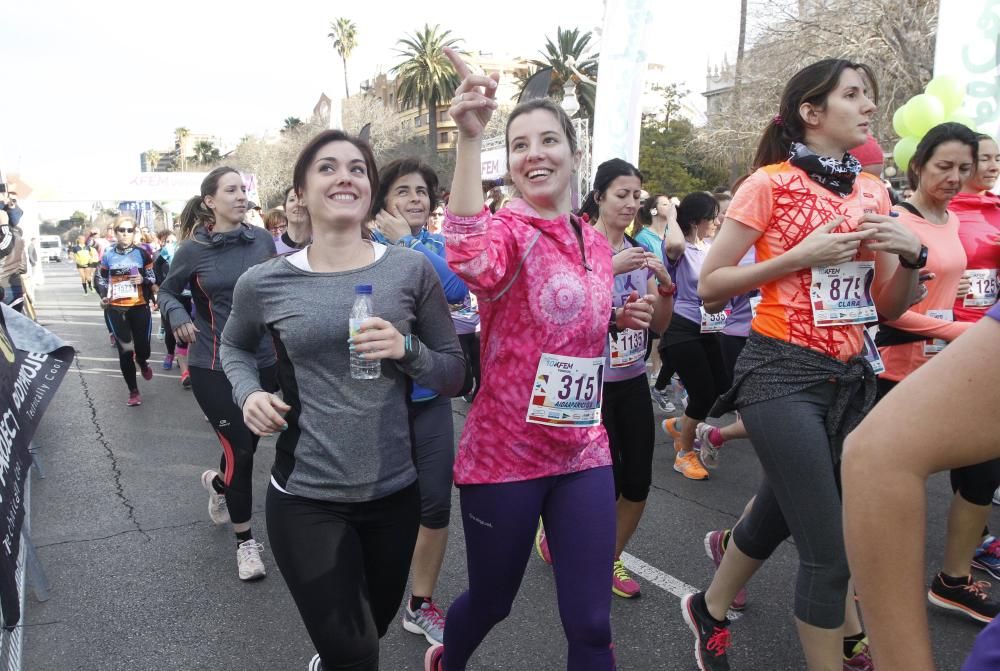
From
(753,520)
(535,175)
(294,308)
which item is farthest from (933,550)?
(294,308)

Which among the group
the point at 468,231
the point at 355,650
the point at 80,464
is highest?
the point at 468,231

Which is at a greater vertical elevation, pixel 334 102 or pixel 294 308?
pixel 334 102

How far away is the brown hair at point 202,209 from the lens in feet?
14.1

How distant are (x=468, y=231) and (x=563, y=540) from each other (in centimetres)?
97

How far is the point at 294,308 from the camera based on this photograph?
7.09 ft

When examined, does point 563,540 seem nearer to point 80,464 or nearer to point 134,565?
point 134,565

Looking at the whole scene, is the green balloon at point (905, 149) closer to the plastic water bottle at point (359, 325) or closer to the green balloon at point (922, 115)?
the green balloon at point (922, 115)

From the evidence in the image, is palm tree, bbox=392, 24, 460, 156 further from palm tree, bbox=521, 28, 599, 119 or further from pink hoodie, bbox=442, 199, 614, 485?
pink hoodie, bbox=442, 199, 614, 485

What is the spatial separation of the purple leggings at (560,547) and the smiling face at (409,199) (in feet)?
5.41

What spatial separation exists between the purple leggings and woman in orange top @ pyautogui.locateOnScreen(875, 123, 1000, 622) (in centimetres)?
188

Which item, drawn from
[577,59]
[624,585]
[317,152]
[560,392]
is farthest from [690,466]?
[577,59]

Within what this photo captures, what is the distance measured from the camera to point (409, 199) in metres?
3.49

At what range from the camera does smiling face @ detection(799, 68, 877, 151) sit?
2459 millimetres

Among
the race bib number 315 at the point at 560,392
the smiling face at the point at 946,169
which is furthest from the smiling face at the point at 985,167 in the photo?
the race bib number 315 at the point at 560,392
